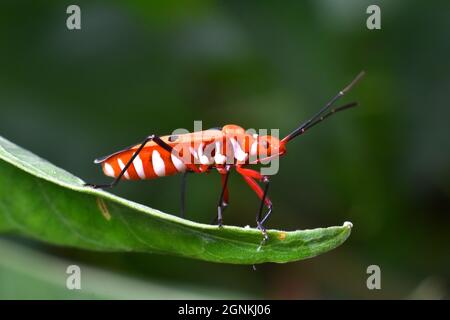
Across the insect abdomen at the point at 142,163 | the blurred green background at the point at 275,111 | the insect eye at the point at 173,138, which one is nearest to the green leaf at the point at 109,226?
the insect abdomen at the point at 142,163

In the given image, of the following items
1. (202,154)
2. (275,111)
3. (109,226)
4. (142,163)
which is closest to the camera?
(109,226)

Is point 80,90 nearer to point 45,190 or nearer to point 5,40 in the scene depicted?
point 5,40

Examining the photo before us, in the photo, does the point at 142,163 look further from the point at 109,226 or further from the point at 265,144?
the point at 109,226

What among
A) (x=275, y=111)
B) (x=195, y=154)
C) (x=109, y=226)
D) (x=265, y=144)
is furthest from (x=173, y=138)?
(x=275, y=111)

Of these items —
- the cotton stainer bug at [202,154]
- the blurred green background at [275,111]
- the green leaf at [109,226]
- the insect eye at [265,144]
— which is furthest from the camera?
the blurred green background at [275,111]

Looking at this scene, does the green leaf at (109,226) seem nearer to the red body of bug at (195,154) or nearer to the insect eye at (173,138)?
the red body of bug at (195,154)
